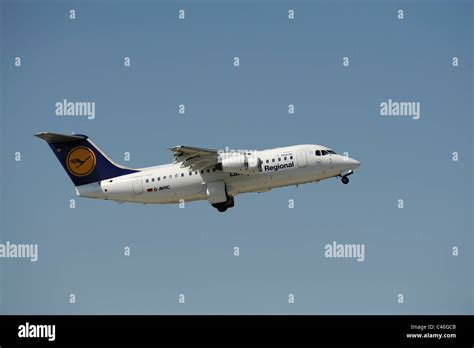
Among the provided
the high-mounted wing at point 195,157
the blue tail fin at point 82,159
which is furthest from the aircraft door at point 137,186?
the high-mounted wing at point 195,157

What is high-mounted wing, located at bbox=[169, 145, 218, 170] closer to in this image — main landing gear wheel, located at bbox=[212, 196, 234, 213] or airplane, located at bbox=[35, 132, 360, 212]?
airplane, located at bbox=[35, 132, 360, 212]

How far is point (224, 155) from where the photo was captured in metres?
42.2

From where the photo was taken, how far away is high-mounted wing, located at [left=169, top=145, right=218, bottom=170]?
4169 cm

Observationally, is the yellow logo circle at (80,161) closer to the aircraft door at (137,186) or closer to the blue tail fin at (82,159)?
the blue tail fin at (82,159)

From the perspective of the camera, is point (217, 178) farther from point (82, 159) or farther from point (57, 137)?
point (57, 137)

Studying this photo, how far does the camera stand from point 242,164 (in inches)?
1636

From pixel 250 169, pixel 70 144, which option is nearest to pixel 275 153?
pixel 250 169

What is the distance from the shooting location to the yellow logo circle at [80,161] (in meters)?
44.3

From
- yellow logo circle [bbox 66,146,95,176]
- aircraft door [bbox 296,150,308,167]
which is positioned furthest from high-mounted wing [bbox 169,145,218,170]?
Answer: yellow logo circle [bbox 66,146,95,176]

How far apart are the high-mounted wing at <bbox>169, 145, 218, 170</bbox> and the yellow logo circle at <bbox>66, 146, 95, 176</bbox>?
434 centimetres

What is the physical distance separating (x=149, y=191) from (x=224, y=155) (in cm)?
383
